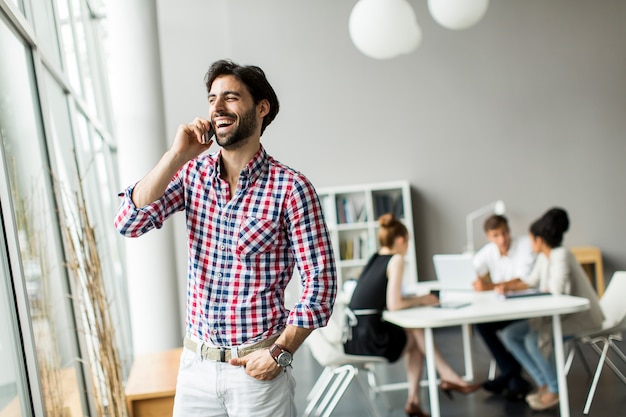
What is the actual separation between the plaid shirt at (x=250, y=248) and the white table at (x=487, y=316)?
2.29 m

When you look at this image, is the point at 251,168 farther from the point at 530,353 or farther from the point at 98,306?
the point at 530,353

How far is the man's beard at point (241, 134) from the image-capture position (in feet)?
6.95

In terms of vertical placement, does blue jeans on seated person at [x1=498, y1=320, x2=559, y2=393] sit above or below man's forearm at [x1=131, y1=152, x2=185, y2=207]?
below

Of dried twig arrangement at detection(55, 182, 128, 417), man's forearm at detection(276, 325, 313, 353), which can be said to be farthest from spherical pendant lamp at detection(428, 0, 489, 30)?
man's forearm at detection(276, 325, 313, 353)

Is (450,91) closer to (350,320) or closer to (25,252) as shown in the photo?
(350,320)

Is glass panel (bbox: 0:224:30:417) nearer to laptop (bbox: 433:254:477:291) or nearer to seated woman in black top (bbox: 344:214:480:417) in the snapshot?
seated woman in black top (bbox: 344:214:480:417)

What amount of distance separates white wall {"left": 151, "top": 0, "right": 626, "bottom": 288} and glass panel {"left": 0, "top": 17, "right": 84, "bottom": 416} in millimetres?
5256

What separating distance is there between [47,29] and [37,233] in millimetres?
1724

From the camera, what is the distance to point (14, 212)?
2648 mm

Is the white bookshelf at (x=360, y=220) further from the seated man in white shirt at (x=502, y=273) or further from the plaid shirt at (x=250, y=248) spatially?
the plaid shirt at (x=250, y=248)

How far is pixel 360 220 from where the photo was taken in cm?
845

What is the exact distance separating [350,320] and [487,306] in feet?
2.93

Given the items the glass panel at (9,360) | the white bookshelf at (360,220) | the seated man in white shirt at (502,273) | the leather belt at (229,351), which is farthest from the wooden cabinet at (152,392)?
the white bookshelf at (360,220)

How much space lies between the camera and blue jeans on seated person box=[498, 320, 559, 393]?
16.4 feet
